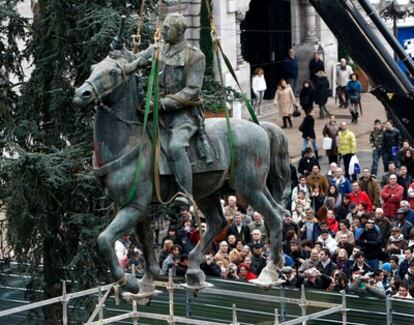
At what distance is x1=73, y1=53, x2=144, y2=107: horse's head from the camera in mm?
22969

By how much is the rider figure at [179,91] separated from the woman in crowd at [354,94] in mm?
31079

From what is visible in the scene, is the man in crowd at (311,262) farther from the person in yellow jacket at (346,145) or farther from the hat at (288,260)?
the person in yellow jacket at (346,145)

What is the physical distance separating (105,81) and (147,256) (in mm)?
2279

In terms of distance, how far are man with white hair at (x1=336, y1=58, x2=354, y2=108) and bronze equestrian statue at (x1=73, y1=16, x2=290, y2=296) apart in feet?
106

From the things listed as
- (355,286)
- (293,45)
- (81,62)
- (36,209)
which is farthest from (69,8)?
(293,45)

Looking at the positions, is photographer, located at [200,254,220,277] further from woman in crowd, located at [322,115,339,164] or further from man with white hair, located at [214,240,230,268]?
woman in crowd, located at [322,115,339,164]

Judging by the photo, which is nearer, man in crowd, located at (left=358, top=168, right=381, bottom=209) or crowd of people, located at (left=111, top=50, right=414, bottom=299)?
crowd of people, located at (left=111, top=50, right=414, bottom=299)

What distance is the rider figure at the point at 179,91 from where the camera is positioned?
2369cm

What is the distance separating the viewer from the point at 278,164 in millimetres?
24875

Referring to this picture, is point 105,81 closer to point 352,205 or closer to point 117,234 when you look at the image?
point 117,234

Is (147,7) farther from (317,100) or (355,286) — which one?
(317,100)

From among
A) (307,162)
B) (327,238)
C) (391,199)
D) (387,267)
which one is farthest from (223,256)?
(307,162)

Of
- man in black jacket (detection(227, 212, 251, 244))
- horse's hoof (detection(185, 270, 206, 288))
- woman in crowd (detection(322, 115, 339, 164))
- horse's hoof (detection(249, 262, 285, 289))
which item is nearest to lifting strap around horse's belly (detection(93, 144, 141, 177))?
horse's hoof (detection(185, 270, 206, 288))

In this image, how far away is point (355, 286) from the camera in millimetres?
31250
